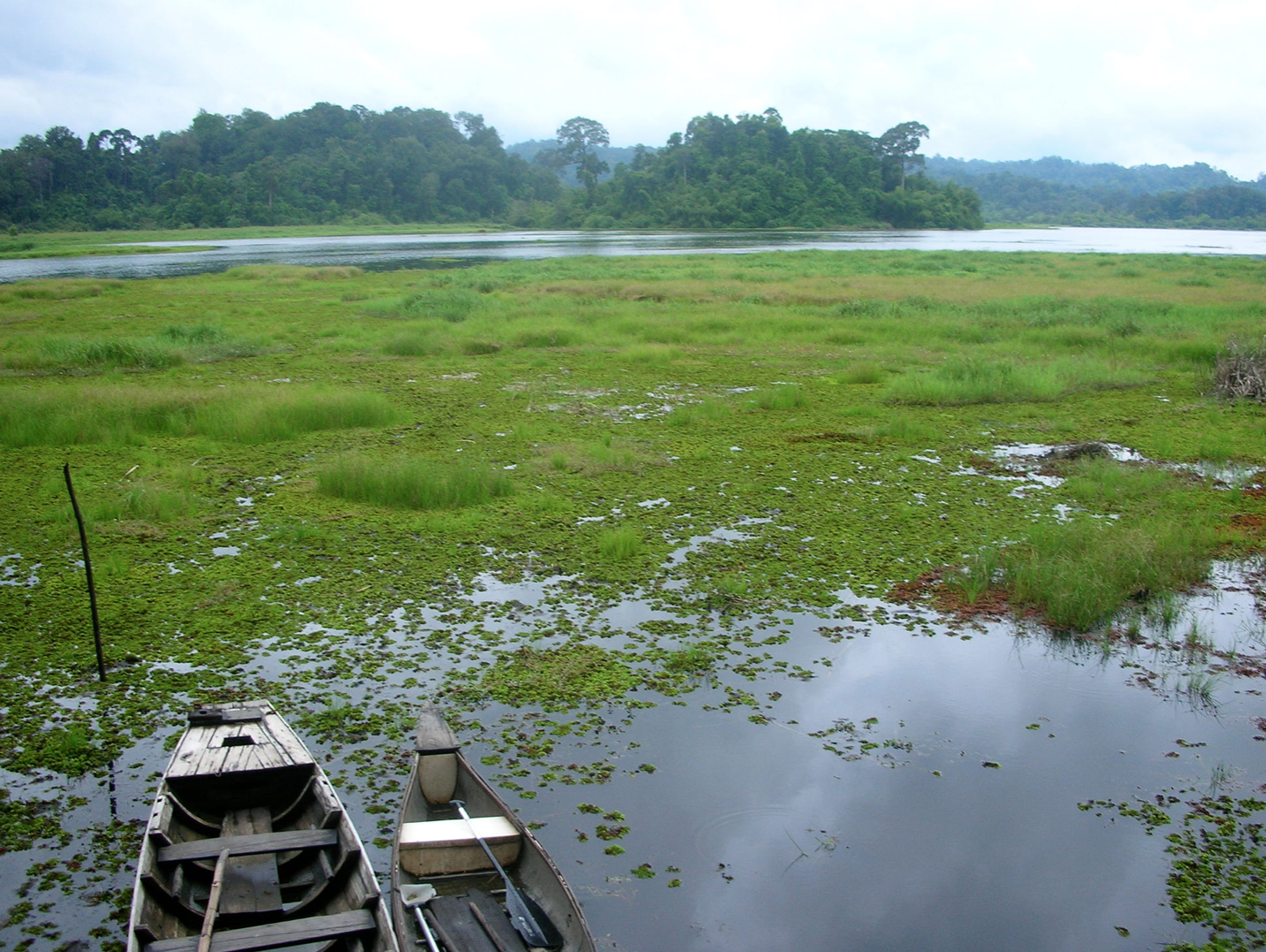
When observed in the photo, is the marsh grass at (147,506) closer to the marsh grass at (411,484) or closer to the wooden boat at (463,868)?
the marsh grass at (411,484)

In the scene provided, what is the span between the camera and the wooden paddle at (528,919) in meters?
3.48

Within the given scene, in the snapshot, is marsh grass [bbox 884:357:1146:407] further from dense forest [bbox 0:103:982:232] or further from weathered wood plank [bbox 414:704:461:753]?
dense forest [bbox 0:103:982:232]

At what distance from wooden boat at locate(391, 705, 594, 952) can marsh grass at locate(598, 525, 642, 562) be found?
3261 millimetres

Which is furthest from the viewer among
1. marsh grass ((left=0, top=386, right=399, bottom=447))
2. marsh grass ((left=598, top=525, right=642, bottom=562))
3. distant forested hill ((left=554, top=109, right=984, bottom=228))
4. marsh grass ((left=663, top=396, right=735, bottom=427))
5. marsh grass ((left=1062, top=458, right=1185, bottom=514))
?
distant forested hill ((left=554, top=109, right=984, bottom=228))

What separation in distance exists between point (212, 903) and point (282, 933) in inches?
12.8

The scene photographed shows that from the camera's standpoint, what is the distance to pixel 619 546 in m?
7.84

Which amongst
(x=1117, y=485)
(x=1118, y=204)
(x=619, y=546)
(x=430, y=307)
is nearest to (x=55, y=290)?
(x=430, y=307)

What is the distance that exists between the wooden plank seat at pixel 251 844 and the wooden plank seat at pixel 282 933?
43 centimetres

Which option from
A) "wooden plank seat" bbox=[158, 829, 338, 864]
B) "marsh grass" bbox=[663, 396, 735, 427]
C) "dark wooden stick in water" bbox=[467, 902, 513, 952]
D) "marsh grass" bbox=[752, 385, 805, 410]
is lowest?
"dark wooden stick in water" bbox=[467, 902, 513, 952]

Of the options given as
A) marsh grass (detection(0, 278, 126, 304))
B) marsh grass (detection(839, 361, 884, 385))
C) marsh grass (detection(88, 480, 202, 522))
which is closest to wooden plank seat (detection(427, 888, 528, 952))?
marsh grass (detection(88, 480, 202, 522))

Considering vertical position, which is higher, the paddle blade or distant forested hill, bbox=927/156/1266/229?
distant forested hill, bbox=927/156/1266/229

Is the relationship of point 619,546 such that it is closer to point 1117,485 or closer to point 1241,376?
point 1117,485

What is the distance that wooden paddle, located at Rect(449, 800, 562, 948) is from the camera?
11.4 feet

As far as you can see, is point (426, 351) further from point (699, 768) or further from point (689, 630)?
point (699, 768)
